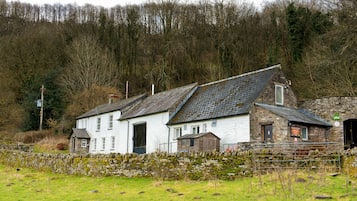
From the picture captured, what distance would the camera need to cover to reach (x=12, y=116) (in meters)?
49.4

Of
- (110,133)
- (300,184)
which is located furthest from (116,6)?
(300,184)

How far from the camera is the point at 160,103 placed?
33.0 metres

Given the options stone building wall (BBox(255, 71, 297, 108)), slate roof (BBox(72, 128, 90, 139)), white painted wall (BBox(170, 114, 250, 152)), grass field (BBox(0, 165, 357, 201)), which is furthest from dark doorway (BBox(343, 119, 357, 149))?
slate roof (BBox(72, 128, 90, 139))

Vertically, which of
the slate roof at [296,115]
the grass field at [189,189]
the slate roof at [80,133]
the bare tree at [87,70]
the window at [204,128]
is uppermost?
the bare tree at [87,70]

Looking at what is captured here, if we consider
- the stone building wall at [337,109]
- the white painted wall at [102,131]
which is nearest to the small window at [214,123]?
the stone building wall at [337,109]

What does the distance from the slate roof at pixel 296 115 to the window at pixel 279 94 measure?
21.3 inches

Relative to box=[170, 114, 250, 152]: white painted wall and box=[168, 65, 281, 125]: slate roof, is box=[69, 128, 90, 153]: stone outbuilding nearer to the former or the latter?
box=[168, 65, 281, 125]: slate roof

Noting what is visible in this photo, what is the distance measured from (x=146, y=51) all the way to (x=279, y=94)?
32.0 metres

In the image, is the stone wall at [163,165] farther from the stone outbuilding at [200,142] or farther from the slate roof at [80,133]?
the slate roof at [80,133]

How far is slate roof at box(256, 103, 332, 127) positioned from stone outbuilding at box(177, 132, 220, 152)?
12.0 feet

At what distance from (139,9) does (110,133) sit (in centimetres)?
3003

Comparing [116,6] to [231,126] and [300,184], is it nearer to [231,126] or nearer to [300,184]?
[231,126]

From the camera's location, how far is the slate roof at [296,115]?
2401 cm

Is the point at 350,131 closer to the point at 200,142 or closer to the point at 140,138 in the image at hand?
the point at 200,142
